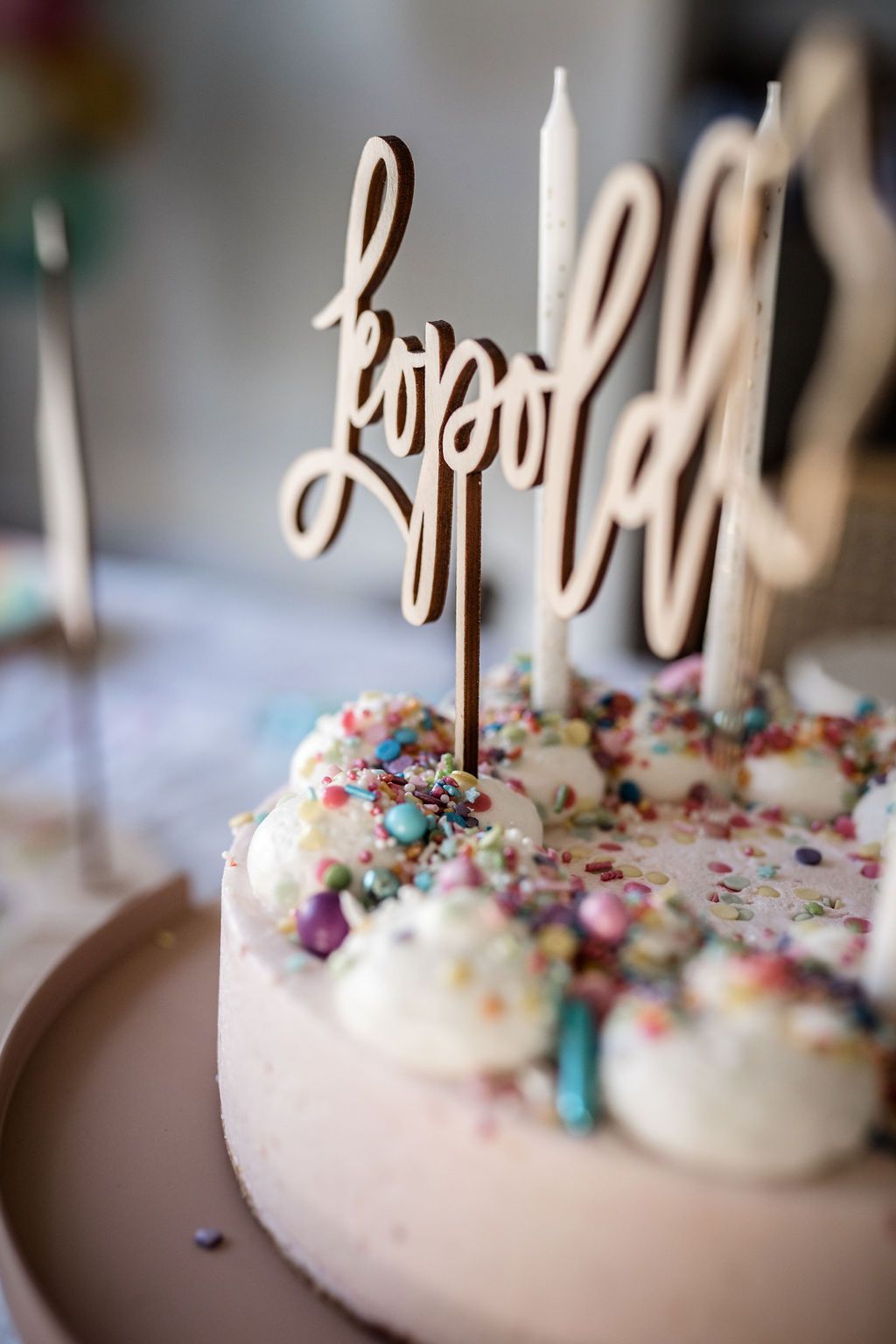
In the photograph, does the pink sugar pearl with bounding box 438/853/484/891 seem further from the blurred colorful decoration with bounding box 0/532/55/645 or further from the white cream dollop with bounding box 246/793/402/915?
the blurred colorful decoration with bounding box 0/532/55/645

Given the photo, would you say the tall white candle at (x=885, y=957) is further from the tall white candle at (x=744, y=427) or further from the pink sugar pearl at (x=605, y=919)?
the tall white candle at (x=744, y=427)

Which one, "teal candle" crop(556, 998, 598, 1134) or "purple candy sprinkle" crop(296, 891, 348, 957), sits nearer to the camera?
"teal candle" crop(556, 998, 598, 1134)

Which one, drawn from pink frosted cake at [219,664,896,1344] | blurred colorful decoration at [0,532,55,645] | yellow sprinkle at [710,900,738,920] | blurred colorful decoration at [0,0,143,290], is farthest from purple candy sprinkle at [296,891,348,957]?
blurred colorful decoration at [0,0,143,290]

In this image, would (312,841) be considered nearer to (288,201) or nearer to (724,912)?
(724,912)

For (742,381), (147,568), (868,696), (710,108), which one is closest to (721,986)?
(742,381)

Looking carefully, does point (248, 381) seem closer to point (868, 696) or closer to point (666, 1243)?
point (868, 696)

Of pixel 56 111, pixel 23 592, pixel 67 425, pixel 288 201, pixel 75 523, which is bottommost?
pixel 23 592

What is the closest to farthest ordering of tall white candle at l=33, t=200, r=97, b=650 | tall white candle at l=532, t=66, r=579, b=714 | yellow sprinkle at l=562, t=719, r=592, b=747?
tall white candle at l=532, t=66, r=579, b=714 → yellow sprinkle at l=562, t=719, r=592, b=747 → tall white candle at l=33, t=200, r=97, b=650

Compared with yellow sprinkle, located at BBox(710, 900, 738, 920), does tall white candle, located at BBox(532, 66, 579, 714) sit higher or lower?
higher

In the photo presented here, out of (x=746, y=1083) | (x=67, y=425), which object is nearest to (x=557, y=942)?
(x=746, y=1083)
